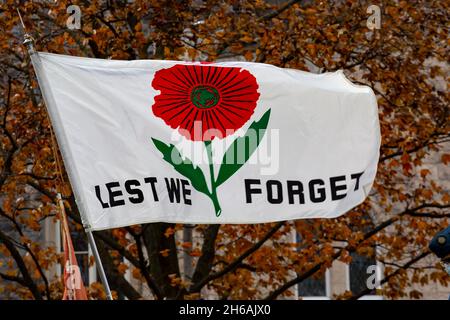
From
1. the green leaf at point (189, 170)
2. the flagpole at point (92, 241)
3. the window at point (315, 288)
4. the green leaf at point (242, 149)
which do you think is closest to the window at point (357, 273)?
the window at point (315, 288)

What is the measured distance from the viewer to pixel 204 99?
915cm

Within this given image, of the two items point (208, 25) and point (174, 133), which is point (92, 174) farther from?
point (208, 25)

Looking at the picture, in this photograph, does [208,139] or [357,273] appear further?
[357,273]

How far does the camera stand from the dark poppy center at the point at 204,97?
913 centimetres

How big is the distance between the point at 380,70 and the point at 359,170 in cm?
723

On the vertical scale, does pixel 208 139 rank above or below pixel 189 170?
above

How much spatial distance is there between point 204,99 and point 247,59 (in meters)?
6.62

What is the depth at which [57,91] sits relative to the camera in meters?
9.01

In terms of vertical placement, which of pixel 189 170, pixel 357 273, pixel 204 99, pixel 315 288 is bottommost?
pixel 315 288

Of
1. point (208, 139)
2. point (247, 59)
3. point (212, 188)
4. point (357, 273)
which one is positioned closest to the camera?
point (212, 188)

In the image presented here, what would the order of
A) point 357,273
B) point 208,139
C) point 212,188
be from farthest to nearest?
point 357,273 → point 208,139 → point 212,188

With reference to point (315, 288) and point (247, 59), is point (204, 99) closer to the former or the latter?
point (247, 59)

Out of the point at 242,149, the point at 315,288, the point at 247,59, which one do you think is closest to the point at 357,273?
the point at 315,288

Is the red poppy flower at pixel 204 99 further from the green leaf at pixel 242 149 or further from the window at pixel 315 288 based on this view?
the window at pixel 315 288
